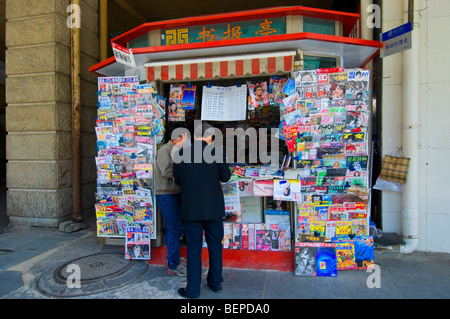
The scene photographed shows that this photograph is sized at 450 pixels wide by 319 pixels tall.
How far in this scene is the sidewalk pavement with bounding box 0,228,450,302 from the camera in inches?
126

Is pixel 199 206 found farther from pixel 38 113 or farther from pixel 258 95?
pixel 38 113

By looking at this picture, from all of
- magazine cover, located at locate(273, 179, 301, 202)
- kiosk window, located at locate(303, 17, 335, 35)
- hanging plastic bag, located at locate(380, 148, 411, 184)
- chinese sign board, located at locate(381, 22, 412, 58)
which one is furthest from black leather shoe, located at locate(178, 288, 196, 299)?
chinese sign board, located at locate(381, 22, 412, 58)

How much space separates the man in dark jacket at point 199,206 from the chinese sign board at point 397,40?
2517 millimetres

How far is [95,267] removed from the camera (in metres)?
3.92

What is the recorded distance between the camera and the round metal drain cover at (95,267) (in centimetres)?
364

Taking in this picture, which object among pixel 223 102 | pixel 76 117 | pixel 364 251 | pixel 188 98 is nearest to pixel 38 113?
pixel 76 117

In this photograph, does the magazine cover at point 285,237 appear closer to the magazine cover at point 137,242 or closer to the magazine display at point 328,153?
the magazine display at point 328,153

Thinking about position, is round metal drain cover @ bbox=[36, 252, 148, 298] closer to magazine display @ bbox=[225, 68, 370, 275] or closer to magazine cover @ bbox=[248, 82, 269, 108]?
magazine display @ bbox=[225, 68, 370, 275]

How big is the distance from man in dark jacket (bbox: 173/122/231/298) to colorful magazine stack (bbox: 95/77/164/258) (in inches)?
41.4

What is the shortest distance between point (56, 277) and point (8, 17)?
488 cm

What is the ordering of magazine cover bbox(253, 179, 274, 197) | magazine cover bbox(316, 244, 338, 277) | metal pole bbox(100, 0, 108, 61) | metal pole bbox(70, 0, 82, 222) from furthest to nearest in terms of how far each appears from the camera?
metal pole bbox(100, 0, 108, 61) → metal pole bbox(70, 0, 82, 222) → magazine cover bbox(253, 179, 274, 197) → magazine cover bbox(316, 244, 338, 277)

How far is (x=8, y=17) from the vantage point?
18.5 feet

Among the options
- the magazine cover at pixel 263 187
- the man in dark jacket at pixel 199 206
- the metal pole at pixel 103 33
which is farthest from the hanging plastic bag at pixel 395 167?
the metal pole at pixel 103 33

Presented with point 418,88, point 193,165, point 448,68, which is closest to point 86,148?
point 193,165
